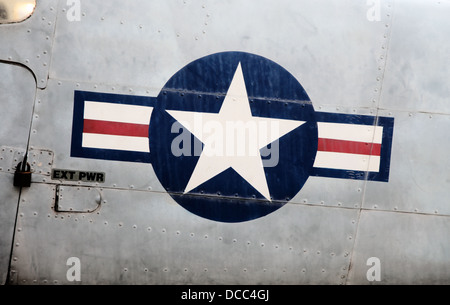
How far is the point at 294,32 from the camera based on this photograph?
3.93 metres

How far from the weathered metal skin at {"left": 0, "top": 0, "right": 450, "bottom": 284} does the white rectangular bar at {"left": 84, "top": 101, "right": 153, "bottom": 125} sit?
0.05m

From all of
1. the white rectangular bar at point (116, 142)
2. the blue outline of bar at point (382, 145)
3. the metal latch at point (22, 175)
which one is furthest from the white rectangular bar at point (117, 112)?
the blue outline of bar at point (382, 145)

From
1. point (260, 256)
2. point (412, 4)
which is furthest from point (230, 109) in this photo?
point (412, 4)

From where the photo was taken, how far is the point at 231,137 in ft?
12.6

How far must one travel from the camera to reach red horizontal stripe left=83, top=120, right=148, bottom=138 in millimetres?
3771

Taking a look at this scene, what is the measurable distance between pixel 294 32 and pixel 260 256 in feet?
Answer: 5.42

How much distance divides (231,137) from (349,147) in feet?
2.88

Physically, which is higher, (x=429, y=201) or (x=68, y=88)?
(x=68, y=88)

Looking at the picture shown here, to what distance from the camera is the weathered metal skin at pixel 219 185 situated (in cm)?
375

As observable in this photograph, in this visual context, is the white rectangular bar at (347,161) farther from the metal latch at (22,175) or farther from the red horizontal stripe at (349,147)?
the metal latch at (22,175)

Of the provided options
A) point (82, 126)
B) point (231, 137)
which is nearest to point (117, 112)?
point (82, 126)

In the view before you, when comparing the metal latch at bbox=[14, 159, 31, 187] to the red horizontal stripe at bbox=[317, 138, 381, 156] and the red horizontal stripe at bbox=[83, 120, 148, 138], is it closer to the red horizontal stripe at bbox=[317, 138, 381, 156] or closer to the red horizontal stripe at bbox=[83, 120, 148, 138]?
the red horizontal stripe at bbox=[83, 120, 148, 138]

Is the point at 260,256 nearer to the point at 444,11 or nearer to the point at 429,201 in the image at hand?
the point at 429,201

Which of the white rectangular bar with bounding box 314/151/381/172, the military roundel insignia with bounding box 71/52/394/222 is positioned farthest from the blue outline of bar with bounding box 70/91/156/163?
the white rectangular bar with bounding box 314/151/381/172
